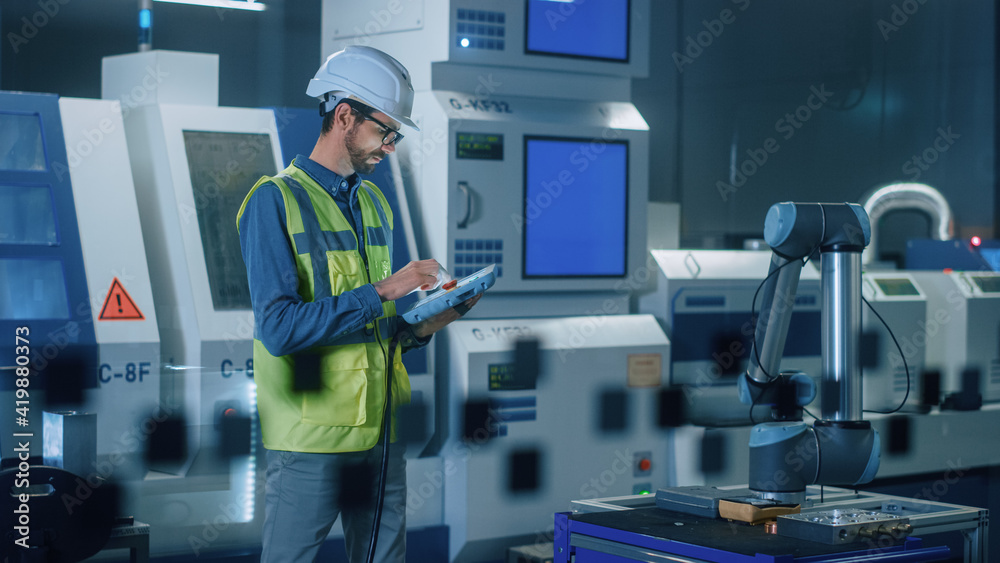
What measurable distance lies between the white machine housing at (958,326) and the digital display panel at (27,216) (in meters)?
3.40

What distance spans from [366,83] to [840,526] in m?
1.32

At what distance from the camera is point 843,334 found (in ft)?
6.85

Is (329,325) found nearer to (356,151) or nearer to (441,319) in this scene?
(441,319)

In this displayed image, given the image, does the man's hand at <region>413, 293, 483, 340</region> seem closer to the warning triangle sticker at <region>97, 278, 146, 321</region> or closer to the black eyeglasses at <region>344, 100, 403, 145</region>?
the black eyeglasses at <region>344, 100, 403, 145</region>

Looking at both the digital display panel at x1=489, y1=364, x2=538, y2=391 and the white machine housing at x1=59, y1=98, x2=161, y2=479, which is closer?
the white machine housing at x1=59, y1=98, x2=161, y2=479

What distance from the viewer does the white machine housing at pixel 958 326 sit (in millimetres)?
4574

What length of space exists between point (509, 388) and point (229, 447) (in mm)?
955

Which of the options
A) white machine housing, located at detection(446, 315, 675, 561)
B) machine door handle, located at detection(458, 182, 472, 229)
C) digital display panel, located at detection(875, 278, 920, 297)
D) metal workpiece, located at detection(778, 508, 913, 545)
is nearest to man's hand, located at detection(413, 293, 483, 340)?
metal workpiece, located at detection(778, 508, 913, 545)

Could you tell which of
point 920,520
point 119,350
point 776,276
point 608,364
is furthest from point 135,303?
point 920,520

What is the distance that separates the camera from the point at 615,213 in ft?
Result: 13.0

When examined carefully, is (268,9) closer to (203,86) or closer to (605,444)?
(203,86)
